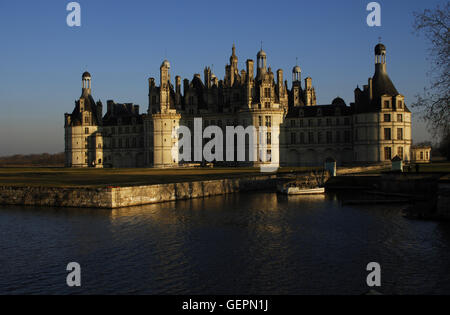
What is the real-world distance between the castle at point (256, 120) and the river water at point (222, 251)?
1586 inches

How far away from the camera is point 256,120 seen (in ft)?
244

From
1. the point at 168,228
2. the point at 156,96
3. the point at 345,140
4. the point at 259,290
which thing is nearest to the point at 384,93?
the point at 345,140

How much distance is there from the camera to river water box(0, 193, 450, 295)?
14.7 metres

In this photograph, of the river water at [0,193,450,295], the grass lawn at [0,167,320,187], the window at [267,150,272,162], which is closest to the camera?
the river water at [0,193,450,295]

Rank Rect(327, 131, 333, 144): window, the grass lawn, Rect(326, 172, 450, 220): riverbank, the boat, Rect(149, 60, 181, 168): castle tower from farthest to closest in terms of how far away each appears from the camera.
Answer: Rect(149, 60, 181, 168): castle tower
Rect(327, 131, 333, 144): window
the boat
the grass lawn
Rect(326, 172, 450, 220): riverbank

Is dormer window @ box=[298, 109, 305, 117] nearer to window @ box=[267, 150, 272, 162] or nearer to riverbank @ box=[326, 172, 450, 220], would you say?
window @ box=[267, 150, 272, 162]

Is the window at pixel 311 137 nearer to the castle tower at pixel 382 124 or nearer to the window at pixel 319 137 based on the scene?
the window at pixel 319 137

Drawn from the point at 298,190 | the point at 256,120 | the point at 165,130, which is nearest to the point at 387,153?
the point at 256,120

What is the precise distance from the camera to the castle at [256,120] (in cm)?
6838

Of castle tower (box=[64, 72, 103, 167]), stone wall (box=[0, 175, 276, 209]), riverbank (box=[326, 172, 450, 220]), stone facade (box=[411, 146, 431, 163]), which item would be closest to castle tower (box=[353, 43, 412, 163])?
stone facade (box=[411, 146, 431, 163])

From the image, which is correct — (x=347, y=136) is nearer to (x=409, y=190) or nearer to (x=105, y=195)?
(x=409, y=190)

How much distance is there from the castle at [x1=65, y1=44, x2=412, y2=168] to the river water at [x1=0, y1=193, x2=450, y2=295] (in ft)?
132

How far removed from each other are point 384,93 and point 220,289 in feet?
198

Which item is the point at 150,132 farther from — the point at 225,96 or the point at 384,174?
the point at 384,174
